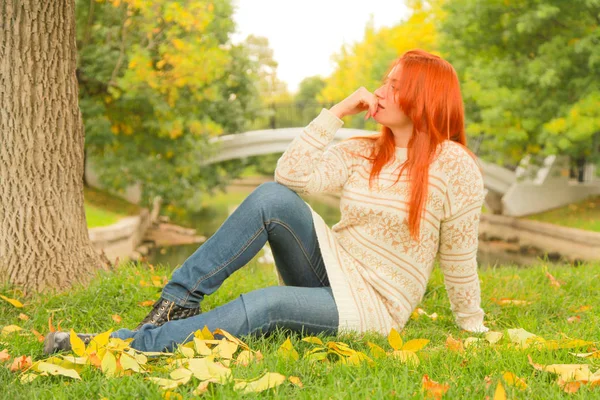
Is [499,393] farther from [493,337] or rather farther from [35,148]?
[35,148]

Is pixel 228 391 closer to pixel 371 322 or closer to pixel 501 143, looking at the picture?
pixel 371 322

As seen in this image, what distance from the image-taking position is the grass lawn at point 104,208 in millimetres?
10259

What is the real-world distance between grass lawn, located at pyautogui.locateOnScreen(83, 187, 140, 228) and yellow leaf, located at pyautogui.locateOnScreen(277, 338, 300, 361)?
27.1ft

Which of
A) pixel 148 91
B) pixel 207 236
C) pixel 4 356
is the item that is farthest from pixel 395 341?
pixel 207 236

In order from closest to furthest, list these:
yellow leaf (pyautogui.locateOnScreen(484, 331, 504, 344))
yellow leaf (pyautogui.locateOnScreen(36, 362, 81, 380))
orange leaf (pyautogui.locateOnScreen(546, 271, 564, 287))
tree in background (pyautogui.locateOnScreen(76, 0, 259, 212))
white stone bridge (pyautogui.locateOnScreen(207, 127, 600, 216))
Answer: yellow leaf (pyautogui.locateOnScreen(36, 362, 81, 380)), yellow leaf (pyautogui.locateOnScreen(484, 331, 504, 344)), orange leaf (pyautogui.locateOnScreen(546, 271, 564, 287)), tree in background (pyautogui.locateOnScreen(76, 0, 259, 212)), white stone bridge (pyautogui.locateOnScreen(207, 127, 600, 216))

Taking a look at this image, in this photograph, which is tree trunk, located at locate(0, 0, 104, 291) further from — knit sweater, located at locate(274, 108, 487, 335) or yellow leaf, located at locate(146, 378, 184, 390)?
yellow leaf, located at locate(146, 378, 184, 390)

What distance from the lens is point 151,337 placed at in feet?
6.57

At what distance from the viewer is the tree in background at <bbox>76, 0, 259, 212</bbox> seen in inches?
401

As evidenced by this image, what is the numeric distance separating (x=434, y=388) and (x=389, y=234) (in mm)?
708

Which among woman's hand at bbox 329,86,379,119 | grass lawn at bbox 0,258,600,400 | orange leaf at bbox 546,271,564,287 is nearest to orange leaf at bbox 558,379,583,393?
grass lawn at bbox 0,258,600,400

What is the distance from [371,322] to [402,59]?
93cm

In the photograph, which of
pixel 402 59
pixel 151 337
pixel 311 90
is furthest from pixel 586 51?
pixel 311 90

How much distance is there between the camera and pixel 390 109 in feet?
7.66

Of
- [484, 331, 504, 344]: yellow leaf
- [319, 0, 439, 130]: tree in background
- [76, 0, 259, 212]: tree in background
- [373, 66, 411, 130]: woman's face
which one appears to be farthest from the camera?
[319, 0, 439, 130]: tree in background
